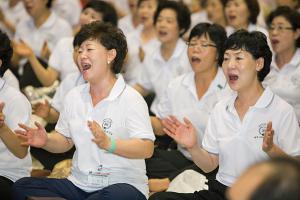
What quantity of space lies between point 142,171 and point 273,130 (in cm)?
63

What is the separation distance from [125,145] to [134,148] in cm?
5

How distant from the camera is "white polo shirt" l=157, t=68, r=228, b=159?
3.49 meters

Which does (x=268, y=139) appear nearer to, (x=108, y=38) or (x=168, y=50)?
(x=108, y=38)

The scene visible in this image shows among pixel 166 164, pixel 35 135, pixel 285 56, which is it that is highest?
pixel 285 56

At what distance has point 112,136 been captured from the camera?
2787mm

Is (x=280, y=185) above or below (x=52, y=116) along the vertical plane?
above

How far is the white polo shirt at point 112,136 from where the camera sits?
2.78 meters

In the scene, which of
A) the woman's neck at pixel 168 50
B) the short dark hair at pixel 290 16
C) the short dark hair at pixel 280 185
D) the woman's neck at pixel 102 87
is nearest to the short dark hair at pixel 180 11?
the woman's neck at pixel 168 50

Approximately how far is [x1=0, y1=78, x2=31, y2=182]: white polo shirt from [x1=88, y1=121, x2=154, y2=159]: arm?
578 mm

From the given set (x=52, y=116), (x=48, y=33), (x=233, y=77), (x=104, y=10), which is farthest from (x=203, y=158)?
(x=48, y=33)

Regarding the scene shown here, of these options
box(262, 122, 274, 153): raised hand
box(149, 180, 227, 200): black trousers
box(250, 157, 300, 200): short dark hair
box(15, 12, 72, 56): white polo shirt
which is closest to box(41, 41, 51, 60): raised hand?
box(15, 12, 72, 56): white polo shirt

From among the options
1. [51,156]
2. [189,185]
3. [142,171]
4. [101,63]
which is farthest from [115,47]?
[51,156]

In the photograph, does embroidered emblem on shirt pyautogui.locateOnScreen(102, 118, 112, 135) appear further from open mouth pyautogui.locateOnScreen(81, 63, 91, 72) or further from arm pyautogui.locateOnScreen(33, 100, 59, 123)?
arm pyautogui.locateOnScreen(33, 100, 59, 123)

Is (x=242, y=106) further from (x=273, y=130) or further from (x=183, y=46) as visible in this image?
(x=183, y=46)
